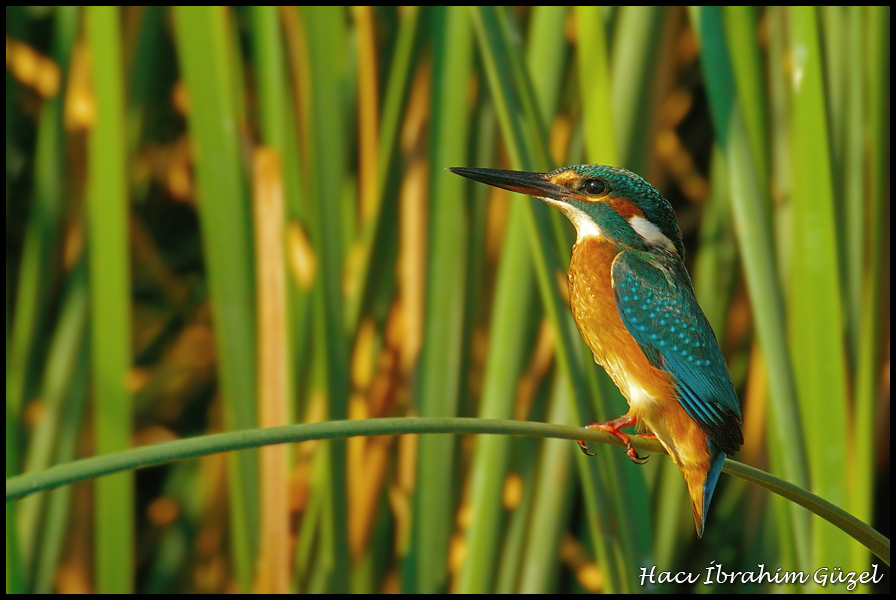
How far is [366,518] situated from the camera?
5.49 feet

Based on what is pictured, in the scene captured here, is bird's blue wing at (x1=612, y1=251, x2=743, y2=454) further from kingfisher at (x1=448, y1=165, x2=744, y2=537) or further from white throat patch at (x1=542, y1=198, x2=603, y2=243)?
white throat patch at (x1=542, y1=198, x2=603, y2=243)

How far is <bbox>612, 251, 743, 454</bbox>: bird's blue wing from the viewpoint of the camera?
1.04m

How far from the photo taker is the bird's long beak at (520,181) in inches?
42.4

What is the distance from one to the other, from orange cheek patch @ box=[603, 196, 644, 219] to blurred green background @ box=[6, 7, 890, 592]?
Result: 8 cm

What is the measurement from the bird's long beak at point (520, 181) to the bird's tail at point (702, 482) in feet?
1.38

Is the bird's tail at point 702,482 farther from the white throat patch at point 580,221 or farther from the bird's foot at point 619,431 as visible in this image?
the white throat patch at point 580,221

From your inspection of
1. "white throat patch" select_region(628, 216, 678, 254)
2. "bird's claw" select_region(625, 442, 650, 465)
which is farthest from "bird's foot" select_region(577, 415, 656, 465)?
"white throat patch" select_region(628, 216, 678, 254)

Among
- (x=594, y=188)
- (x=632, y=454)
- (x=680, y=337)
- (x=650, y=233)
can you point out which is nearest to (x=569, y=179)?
(x=594, y=188)

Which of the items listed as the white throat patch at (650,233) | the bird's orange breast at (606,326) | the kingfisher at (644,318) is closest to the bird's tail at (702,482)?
the kingfisher at (644,318)

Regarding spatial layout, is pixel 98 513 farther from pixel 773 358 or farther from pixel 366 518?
pixel 773 358

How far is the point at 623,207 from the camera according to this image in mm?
1240

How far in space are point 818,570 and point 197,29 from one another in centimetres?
131

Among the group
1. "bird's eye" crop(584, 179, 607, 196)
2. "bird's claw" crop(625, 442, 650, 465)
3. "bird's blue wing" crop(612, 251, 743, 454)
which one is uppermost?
"bird's eye" crop(584, 179, 607, 196)

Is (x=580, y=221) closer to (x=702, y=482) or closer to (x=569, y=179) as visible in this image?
(x=569, y=179)
